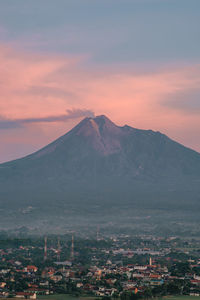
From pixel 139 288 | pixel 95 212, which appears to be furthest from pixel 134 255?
pixel 95 212

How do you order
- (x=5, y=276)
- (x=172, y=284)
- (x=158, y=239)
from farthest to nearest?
(x=158, y=239) < (x=5, y=276) < (x=172, y=284)

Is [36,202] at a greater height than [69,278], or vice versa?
[36,202]

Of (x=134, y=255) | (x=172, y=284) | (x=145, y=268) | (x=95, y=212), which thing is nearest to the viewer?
(x=172, y=284)

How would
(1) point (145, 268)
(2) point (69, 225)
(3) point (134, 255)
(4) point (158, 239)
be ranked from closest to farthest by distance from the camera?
(1) point (145, 268)
(3) point (134, 255)
(4) point (158, 239)
(2) point (69, 225)

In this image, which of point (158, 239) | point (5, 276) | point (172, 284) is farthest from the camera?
point (158, 239)

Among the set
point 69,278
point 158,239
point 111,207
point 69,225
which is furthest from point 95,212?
point 69,278

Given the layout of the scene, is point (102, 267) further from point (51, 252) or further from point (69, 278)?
point (51, 252)

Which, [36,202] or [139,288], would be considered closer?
[139,288]

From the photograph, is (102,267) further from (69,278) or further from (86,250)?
(86,250)

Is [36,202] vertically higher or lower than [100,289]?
higher
